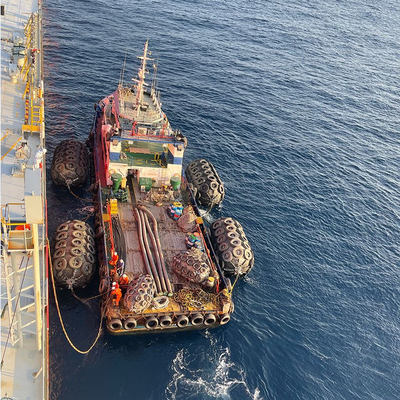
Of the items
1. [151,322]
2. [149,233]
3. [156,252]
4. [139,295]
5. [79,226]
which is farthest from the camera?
[149,233]

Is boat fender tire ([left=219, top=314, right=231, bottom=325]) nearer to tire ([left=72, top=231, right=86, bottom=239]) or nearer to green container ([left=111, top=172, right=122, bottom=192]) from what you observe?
tire ([left=72, top=231, right=86, bottom=239])

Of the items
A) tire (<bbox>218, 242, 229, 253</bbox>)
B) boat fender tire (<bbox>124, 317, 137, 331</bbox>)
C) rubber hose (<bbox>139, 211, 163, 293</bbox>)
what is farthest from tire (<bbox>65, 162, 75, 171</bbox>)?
boat fender tire (<bbox>124, 317, 137, 331</bbox>)

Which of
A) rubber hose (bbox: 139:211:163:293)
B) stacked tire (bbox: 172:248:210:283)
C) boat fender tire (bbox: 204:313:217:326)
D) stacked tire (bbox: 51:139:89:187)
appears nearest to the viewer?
boat fender tire (bbox: 204:313:217:326)

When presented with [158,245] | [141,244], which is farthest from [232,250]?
[141,244]

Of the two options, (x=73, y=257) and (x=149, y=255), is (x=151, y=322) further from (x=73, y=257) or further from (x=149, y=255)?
(x=73, y=257)

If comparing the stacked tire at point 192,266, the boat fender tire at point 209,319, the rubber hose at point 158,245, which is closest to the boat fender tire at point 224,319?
the boat fender tire at point 209,319
